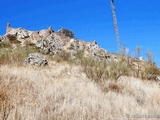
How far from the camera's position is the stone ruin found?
26.4m

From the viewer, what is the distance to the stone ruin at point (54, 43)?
86.6 feet

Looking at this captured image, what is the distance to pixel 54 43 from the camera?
30.5 m

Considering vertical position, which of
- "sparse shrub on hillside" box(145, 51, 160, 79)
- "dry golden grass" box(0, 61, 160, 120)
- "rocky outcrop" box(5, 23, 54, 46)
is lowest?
"dry golden grass" box(0, 61, 160, 120)

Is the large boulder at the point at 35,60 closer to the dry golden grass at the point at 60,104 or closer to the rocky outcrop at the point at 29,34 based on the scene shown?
the dry golden grass at the point at 60,104

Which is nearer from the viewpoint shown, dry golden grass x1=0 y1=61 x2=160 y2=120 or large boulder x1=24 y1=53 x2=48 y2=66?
dry golden grass x1=0 y1=61 x2=160 y2=120

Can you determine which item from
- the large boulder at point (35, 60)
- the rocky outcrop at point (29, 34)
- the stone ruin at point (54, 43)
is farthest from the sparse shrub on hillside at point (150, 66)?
the rocky outcrop at point (29, 34)

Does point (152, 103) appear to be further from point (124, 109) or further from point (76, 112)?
point (76, 112)

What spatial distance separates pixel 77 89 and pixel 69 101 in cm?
116

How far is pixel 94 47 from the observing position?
30.8 meters

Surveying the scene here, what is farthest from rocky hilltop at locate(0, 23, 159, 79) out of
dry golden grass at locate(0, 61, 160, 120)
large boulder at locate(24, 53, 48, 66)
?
dry golden grass at locate(0, 61, 160, 120)

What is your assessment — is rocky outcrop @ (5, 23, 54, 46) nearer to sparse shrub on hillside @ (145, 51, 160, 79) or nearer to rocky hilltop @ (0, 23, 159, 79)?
rocky hilltop @ (0, 23, 159, 79)

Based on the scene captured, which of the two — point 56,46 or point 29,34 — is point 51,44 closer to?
point 56,46

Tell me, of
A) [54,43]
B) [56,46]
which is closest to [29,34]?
[54,43]

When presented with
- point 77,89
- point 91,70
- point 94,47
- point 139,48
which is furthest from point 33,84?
point 94,47
